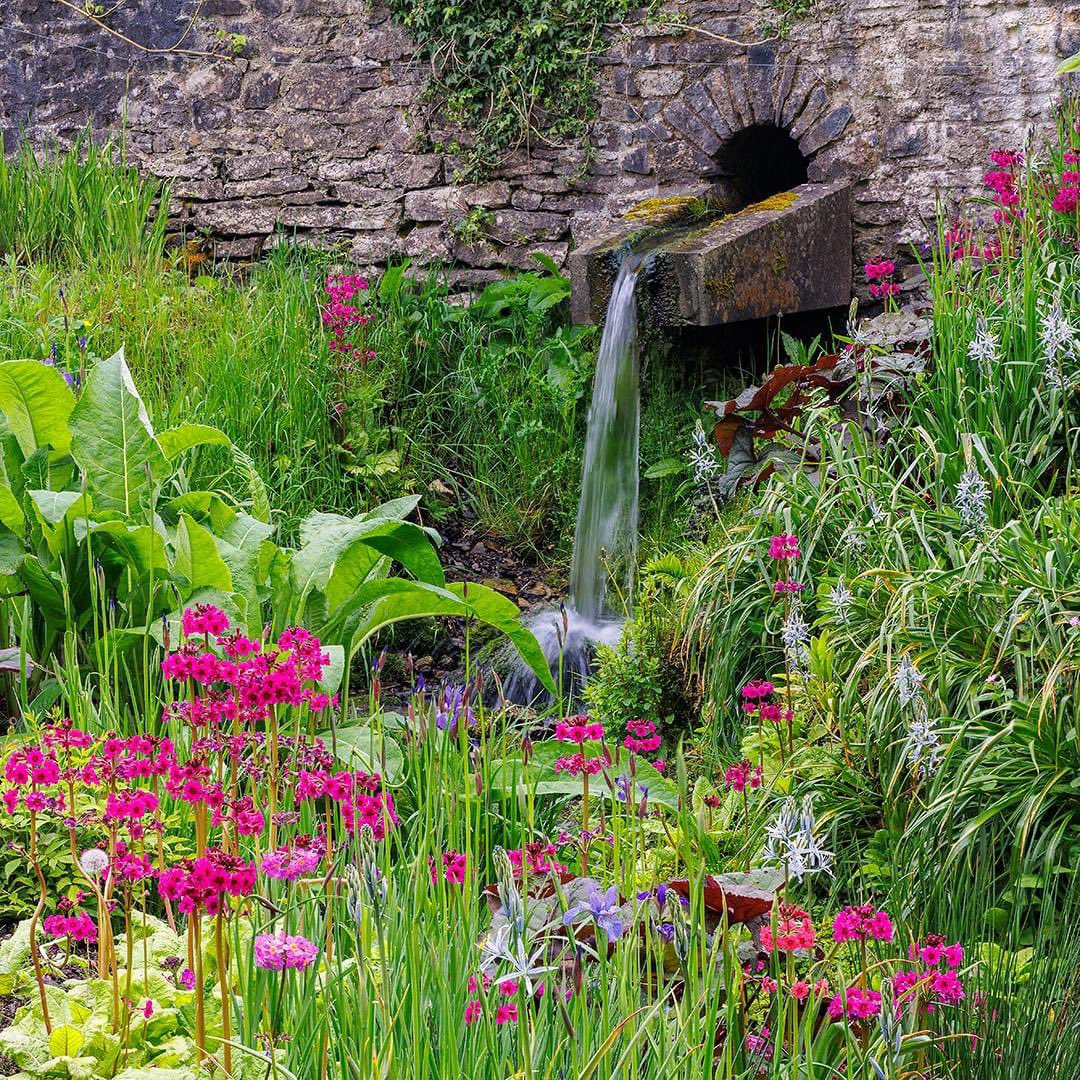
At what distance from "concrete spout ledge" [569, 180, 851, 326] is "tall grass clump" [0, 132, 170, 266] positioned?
2400 millimetres

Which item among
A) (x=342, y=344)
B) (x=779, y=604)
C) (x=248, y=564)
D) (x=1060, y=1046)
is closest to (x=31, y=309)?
(x=342, y=344)

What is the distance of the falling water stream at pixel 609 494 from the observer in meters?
5.48

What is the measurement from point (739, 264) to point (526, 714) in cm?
243

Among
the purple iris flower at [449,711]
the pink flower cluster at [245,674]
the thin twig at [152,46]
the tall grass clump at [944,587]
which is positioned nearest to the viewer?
the pink flower cluster at [245,674]

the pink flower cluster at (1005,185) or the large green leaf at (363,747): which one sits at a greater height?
the pink flower cluster at (1005,185)

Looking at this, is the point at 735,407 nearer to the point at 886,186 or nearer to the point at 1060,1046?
the point at 886,186

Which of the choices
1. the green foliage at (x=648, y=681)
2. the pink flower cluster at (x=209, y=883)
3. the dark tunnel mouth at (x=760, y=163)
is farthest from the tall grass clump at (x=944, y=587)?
the dark tunnel mouth at (x=760, y=163)

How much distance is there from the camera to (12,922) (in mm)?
2311

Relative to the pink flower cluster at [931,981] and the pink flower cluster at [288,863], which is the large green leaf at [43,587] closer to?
the pink flower cluster at [288,863]

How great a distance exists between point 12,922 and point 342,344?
13.3 ft

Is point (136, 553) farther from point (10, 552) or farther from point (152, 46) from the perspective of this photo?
point (152, 46)

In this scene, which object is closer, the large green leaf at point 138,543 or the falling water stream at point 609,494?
the large green leaf at point 138,543

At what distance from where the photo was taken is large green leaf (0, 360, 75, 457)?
3.50m

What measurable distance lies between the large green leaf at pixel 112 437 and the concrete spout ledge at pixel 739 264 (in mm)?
2525
